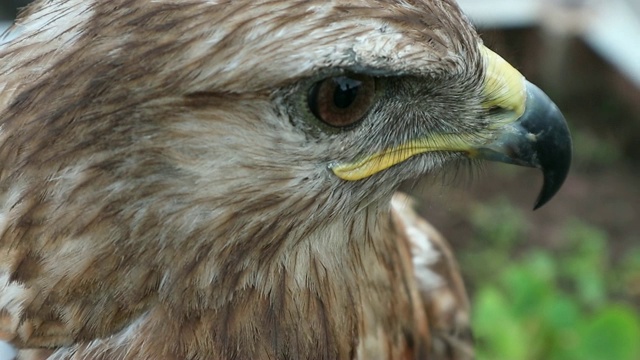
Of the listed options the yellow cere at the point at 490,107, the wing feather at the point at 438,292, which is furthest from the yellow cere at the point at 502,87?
the wing feather at the point at 438,292

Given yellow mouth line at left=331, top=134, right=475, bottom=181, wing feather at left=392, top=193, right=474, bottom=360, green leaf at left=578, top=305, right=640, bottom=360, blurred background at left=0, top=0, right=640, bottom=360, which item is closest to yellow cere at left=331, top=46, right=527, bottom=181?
yellow mouth line at left=331, top=134, right=475, bottom=181

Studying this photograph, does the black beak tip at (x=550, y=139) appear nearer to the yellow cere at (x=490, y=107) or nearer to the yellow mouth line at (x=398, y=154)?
the yellow cere at (x=490, y=107)

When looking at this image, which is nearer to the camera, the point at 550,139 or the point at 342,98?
the point at 342,98

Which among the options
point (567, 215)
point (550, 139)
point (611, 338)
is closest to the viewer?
point (550, 139)

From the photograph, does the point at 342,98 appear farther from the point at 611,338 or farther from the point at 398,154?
the point at 611,338

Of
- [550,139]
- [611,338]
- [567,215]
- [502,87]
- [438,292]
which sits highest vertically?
[502,87]

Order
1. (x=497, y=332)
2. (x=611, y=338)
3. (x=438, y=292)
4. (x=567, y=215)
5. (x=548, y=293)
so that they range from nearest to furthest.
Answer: (x=438, y=292) → (x=611, y=338) → (x=497, y=332) → (x=548, y=293) → (x=567, y=215)

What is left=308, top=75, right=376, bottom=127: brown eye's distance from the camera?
1.49 meters

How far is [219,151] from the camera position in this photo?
1525 millimetres

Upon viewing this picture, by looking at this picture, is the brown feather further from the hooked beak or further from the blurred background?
the blurred background

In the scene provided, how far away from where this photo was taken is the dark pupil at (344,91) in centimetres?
149

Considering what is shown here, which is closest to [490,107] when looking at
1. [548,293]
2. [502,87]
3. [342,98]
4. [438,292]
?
[502,87]

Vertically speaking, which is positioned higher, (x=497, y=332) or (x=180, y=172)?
(x=180, y=172)

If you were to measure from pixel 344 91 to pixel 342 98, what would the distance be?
1 centimetres
